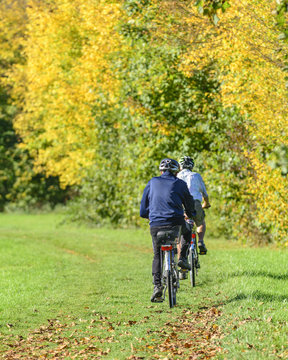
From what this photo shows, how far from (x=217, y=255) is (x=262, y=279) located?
17.9 feet

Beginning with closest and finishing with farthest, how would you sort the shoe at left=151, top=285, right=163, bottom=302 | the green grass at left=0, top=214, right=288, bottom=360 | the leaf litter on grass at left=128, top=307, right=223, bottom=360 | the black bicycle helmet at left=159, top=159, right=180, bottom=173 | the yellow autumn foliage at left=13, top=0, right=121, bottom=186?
1. the leaf litter on grass at left=128, top=307, right=223, bottom=360
2. the green grass at left=0, top=214, right=288, bottom=360
3. the shoe at left=151, top=285, right=163, bottom=302
4. the black bicycle helmet at left=159, top=159, right=180, bottom=173
5. the yellow autumn foliage at left=13, top=0, right=121, bottom=186

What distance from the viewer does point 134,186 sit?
27.3 m

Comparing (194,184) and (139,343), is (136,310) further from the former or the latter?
(194,184)

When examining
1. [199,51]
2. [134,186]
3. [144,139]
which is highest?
[199,51]

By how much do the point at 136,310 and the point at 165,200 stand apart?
185 cm

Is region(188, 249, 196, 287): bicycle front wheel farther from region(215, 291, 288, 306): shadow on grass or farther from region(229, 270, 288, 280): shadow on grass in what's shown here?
region(215, 291, 288, 306): shadow on grass

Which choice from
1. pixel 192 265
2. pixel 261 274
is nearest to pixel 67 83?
pixel 261 274

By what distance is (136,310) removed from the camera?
403 inches

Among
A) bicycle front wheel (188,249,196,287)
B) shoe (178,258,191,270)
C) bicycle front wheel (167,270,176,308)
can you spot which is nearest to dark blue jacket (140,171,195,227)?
bicycle front wheel (167,270,176,308)

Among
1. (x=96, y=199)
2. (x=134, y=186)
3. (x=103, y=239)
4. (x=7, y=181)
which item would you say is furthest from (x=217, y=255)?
(x=7, y=181)

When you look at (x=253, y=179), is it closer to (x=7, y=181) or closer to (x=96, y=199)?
(x=96, y=199)

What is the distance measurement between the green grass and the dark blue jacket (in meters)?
1.39

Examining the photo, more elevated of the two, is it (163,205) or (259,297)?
(163,205)

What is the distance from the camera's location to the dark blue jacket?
973cm
